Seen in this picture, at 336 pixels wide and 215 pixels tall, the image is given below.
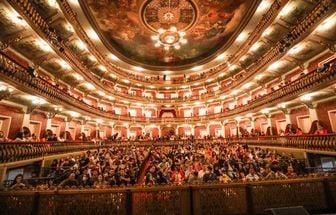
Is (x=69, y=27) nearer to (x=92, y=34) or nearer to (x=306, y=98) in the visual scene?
(x=92, y=34)

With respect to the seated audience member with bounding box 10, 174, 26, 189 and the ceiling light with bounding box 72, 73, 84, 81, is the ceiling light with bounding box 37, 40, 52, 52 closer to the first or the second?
the ceiling light with bounding box 72, 73, 84, 81

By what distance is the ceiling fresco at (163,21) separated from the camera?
1672 centimetres

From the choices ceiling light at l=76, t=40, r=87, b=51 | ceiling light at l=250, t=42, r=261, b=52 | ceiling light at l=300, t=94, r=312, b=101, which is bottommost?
ceiling light at l=300, t=94, r=312, b=101

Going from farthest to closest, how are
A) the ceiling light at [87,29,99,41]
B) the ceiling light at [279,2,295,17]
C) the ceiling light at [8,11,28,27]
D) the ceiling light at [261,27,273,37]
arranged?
the ceiling light at [87,29,99,41], the ceiling light at [261,27,273,37], the ceiling light at [279,2,295,17], the ceiling light at [8,11,28,27]

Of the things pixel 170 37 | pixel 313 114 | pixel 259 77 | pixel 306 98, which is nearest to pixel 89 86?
pixel 170 37

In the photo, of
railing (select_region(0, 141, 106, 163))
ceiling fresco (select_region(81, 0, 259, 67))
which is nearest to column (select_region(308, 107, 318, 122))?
ceiling fresco (select_region(81, 0, 259, 67))

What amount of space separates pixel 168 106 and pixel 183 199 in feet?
85.8

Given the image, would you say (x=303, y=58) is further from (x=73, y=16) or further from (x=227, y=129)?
(x=73, y=16)

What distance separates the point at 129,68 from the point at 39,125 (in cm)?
1760

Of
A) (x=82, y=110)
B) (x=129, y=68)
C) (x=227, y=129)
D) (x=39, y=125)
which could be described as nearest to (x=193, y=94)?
(x=227, y=129)

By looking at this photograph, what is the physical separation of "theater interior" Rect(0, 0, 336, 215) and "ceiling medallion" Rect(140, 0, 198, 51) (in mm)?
147

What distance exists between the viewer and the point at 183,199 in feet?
12.0

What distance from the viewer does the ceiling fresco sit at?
1672 cm

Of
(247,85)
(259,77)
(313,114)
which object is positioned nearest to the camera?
(313,114)
